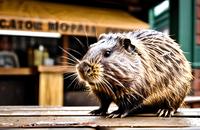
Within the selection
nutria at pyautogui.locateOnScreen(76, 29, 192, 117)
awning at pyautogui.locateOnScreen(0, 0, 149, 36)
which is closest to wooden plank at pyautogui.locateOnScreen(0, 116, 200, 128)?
nutria at pyautogui.locateOnScreen(76, 29, 192, 117)

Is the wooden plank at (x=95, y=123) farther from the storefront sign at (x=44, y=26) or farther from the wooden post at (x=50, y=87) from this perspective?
the wooden post at (x=50, y=87)

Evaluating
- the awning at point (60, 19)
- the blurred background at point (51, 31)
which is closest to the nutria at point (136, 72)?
the blurred background at point (51, 31)

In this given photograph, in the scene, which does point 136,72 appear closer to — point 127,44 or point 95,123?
point 127,44

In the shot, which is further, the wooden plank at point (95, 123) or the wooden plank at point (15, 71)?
the wooden plank at point (15, 71)

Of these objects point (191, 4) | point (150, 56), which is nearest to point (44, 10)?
point (191, 4)

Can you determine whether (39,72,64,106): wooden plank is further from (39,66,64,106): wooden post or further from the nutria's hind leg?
the nutria's hind leg

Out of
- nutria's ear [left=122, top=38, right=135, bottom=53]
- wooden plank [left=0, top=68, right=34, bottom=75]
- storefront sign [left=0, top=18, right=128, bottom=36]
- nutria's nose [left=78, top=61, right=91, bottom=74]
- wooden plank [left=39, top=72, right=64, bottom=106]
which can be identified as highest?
storefront sign [left=0, top=18, right=128, bottom=36]
